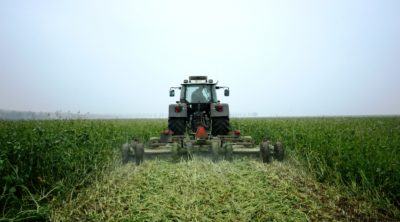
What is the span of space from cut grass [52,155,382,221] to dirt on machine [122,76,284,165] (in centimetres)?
119

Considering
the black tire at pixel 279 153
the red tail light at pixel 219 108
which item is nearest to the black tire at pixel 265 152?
the black tire at pixel 279 153

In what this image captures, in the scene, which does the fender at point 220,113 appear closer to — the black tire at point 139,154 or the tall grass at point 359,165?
the tall grass at point 359,165

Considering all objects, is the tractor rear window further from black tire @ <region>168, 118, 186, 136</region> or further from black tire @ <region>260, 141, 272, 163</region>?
black tire @ <region>260, 141, 272, 163</region>

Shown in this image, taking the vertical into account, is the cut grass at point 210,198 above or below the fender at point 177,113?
below

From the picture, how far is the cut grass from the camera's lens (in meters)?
4.65

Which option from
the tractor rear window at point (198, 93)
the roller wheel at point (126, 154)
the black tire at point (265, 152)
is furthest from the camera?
the tractor rear window at point (198, 93)

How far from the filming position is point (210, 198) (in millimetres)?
5277

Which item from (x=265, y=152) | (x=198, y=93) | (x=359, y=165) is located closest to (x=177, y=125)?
(x=198, y=93)

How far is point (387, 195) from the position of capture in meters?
5.46

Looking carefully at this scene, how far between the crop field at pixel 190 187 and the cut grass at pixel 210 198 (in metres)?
0.01

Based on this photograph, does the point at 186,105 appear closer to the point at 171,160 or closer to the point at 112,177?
the point at 171,160

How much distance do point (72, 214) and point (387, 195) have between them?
4.63 metres

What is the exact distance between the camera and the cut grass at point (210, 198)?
465 cm

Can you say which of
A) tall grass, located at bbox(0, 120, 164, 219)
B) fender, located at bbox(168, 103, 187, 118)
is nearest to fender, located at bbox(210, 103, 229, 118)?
fender, located at bbox(168, 103, 187, 118)
